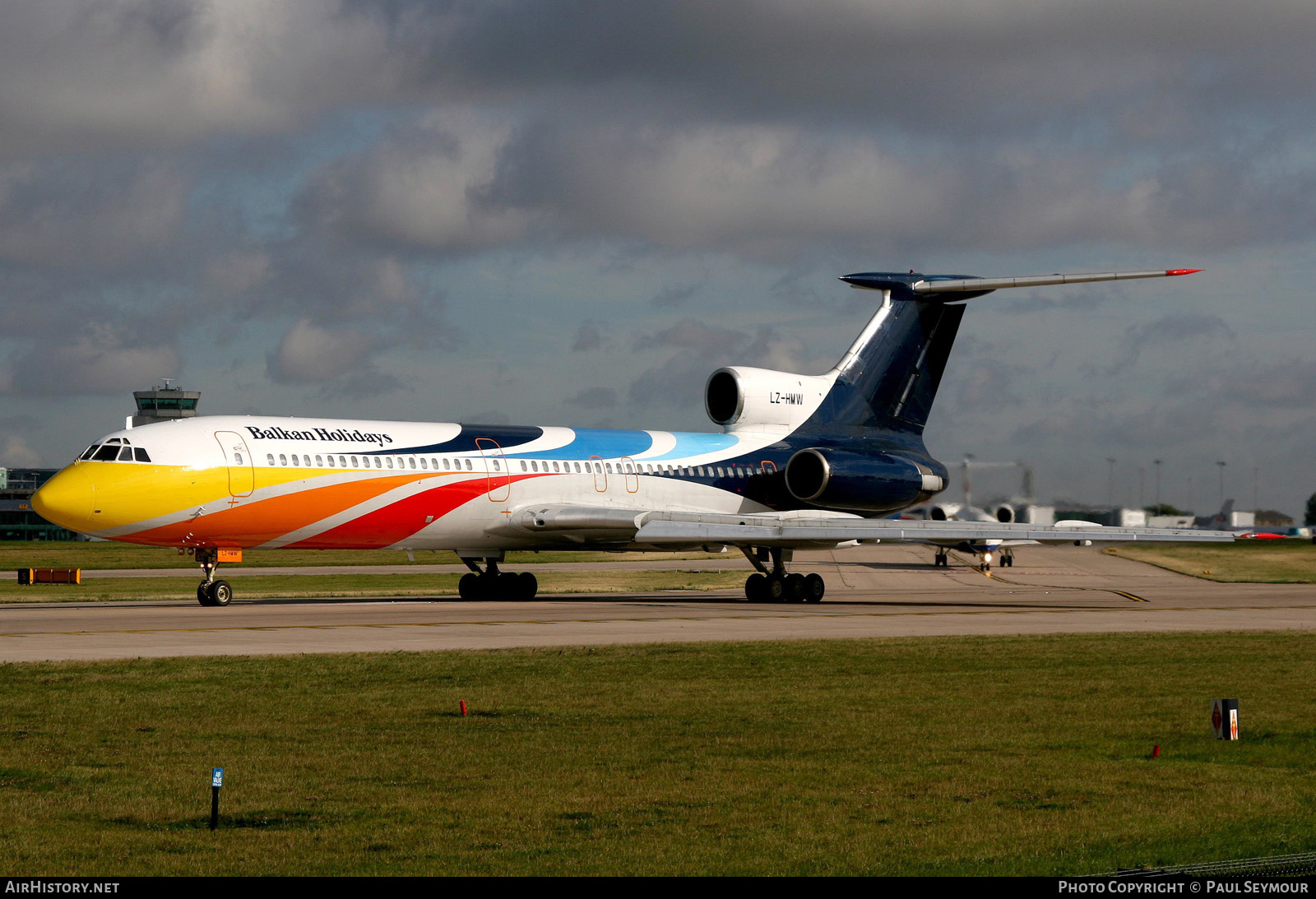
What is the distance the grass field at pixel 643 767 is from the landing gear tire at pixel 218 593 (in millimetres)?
13271

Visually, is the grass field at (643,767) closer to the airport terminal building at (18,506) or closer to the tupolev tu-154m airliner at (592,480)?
the tupolev tu-154m airliner at (592,480)

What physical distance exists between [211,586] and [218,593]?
0.23 m

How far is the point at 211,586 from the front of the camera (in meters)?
32.8

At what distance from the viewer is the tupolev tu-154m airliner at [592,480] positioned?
104 ft

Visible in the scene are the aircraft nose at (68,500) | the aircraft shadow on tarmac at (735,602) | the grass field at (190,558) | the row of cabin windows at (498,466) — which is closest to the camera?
the aircraft nose at (68,500)

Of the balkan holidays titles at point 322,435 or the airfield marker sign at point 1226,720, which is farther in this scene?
the balkan holidays titles at point 322,435

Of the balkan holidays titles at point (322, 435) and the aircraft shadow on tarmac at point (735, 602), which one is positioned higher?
the balkan holidays titles at point (322, 435)

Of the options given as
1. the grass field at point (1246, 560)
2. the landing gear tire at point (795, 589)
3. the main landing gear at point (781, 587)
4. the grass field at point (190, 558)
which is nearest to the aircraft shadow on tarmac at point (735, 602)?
the main landing gear at point (781, 587)

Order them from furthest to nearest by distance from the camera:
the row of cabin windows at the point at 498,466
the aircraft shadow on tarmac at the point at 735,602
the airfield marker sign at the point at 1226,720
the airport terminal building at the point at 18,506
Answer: the airport terminal building at the point at 18,506 < the aircraft shadow on tarmac at the point at 735,602 < the row of cabin windows at the point at 498,466 < the airfield marker sign at the point at 1226,720

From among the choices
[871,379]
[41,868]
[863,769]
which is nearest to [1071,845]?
[863,769]

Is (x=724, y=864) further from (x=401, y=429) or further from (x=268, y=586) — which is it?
(x=268, y=586)

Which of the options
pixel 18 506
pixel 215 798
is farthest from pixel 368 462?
pixel 18 506

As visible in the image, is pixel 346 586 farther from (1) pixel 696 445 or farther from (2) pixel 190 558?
(2) pixel 190 558

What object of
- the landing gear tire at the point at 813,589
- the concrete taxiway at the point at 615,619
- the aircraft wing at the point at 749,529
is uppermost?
the aircraft wing at the point at 749,529
